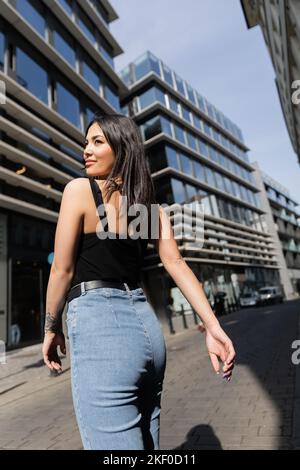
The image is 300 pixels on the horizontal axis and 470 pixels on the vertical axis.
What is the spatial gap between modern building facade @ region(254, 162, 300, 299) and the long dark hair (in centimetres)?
4978

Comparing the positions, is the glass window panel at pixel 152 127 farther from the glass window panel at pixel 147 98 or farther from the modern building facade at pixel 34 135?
the modern building facade at pixel 34 135

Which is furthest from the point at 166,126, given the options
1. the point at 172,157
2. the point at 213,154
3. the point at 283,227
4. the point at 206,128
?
the point at 283,227

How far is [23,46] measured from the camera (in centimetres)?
1623

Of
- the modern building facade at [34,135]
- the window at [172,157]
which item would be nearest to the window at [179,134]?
the window at [172,157]

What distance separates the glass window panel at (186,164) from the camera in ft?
98.0

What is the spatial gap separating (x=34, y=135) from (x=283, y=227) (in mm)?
53060

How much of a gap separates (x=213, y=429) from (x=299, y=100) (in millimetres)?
11922

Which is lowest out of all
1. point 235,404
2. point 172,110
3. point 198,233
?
point 235,404

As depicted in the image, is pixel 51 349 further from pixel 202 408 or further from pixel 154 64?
pixel 154 64

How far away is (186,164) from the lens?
100 ft

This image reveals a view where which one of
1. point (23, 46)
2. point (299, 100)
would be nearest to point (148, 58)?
point (23, 46)

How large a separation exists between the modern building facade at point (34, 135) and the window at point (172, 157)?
8.54 m

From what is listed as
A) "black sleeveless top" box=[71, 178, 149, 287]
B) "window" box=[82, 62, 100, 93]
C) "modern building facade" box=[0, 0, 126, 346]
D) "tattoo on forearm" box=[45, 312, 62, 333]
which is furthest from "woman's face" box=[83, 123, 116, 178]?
"window" box=[82, 62, 100, 93]
